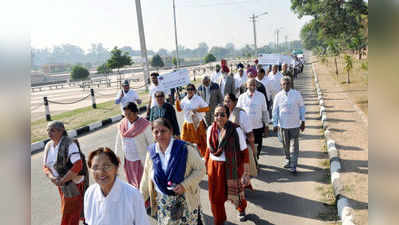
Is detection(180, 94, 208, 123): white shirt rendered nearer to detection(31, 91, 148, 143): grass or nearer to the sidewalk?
the sidewalk

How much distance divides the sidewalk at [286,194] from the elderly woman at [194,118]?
88cm

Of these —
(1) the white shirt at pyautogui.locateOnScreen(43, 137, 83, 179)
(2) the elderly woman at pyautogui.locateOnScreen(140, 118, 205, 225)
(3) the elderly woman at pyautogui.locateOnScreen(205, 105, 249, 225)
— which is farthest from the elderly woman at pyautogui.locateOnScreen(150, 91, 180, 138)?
(2) the elderly woman at pyautogui.locateOnScreen(140, 118, 205, 225)

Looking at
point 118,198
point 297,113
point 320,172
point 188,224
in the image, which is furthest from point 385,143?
point 320,172

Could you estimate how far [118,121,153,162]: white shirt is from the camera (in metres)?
4.35

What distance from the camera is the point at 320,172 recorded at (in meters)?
5.75

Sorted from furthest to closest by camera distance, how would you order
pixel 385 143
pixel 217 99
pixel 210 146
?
pixel 217 99
pixel 210 146
pixel 385 143

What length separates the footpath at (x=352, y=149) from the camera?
169 inches

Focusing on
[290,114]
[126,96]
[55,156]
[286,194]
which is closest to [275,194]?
[286,194]

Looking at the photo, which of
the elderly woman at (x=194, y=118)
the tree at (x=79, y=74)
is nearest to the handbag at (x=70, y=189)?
the elderly woman at (x=194, y=118)

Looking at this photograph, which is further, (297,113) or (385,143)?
(297,113)

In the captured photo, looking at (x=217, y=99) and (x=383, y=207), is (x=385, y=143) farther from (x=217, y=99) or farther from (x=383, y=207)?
(x=217, y=99)

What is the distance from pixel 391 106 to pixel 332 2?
89.5ft

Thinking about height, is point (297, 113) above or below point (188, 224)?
above

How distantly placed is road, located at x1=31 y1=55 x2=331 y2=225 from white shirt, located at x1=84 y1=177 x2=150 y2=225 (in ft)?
7.31
